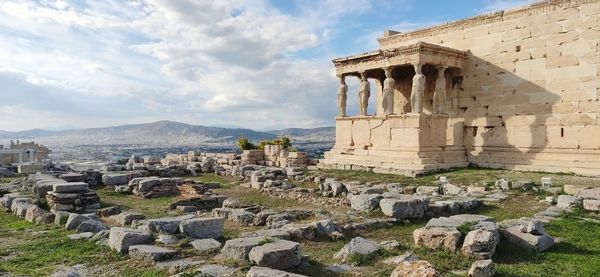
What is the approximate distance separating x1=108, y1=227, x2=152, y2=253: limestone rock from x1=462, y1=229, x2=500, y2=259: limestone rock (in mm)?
4896

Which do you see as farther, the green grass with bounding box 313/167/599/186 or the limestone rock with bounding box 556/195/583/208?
the green grass with bounding box 313/167/599/186

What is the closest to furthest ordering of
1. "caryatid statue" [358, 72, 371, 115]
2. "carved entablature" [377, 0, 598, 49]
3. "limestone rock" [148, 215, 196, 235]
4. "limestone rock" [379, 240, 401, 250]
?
"limestone rock" [379, 240, 401, 250], "limestone rock" [148, 215, 196, 235], "carved entablature" [377, 0, 598, 49], "caryatid statue" [358, 72, 371, 115]

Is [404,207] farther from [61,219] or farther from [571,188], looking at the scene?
[61,219]

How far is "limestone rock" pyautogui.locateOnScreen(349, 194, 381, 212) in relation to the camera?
11.2 metres

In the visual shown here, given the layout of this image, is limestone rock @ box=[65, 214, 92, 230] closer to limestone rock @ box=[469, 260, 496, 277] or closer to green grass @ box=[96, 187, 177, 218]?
green grass @ box=[96, 187, 177, 218]

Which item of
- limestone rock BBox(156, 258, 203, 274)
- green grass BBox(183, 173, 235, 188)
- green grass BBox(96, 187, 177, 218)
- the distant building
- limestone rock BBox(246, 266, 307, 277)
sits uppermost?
the distant building

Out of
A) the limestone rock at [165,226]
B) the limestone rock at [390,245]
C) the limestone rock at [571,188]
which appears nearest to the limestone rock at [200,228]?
the limestone rock at [165,226]

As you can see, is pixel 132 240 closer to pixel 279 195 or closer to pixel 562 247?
pixel 562 247

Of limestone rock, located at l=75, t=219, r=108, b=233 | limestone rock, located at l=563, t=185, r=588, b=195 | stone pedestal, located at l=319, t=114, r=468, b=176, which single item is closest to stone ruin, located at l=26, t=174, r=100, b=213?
limestone rock, located at l=75, t=219, r=108, b=233

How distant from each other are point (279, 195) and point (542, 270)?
32.1 feet

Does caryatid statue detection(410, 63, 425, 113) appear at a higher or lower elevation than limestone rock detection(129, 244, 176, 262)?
higher

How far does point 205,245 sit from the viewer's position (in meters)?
7.59

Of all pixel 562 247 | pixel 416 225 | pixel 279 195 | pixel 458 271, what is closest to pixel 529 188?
pixel 416 225

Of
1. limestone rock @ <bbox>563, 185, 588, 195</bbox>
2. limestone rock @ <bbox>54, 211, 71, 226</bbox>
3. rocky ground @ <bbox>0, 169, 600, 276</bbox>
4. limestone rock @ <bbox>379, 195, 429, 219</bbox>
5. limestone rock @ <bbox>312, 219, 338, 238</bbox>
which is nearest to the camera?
rocky ground @ <bbox>0, 169, 600, 276</bbox>
